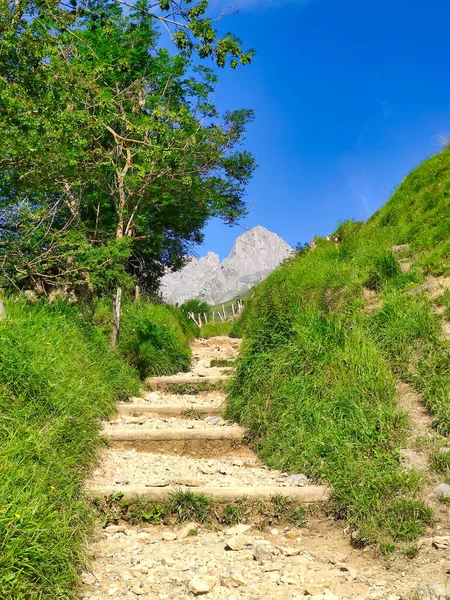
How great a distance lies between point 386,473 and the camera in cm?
418

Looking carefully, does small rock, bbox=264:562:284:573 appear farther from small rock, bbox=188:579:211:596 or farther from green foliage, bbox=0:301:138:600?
green foliage, bbox=0:301:138:600

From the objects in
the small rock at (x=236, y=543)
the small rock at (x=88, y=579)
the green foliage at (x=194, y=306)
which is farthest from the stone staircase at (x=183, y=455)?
the green foliage at (x=194, y=306)

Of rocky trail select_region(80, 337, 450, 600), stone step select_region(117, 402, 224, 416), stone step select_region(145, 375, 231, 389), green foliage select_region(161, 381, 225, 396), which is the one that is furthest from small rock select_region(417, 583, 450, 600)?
stone step select_region(145, 375, 231, 389)

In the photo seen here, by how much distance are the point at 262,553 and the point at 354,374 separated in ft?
8.15

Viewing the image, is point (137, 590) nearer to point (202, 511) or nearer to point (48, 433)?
point (202, 511)

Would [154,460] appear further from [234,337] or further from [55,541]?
[234,337]

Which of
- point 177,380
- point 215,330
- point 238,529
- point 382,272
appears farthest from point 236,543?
point 215,330

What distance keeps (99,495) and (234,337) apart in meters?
14.5

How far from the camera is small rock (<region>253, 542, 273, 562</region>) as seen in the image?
362cm

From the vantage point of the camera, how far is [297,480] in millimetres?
4699

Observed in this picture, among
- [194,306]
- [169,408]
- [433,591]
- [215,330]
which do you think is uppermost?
[194,306]

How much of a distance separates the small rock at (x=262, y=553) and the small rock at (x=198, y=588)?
572mm

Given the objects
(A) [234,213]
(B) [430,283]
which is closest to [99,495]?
(B) [430,283]

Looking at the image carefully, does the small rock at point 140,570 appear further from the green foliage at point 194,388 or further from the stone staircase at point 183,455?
the green foliage at point 194,388
